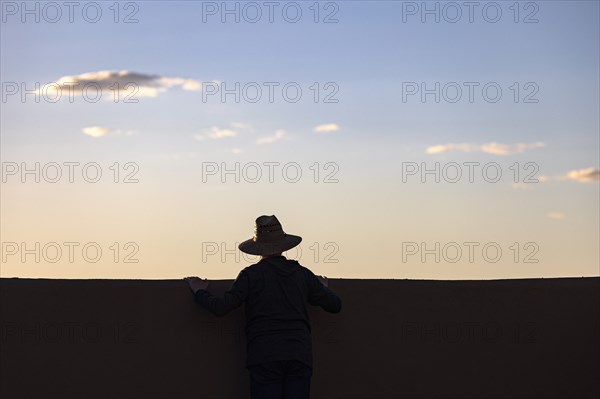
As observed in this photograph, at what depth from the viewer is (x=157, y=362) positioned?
7.06m

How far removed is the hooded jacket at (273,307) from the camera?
20.6 ft

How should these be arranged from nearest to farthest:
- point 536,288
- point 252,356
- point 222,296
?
point 252,356, point 222,296, point 536,288

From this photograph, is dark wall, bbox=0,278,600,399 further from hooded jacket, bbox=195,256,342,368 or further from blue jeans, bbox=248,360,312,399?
blue jeans, bbox=248,360,312,399

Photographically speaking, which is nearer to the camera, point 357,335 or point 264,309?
point 264,309

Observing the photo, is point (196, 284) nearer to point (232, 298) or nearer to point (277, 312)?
point (232, 298)

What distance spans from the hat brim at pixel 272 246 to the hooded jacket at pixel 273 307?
5 cm

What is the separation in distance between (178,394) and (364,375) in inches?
51.1

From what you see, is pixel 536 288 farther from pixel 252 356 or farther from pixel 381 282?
pixel 252 356

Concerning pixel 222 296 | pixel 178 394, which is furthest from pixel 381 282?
pixel 178 394

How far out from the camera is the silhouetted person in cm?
629

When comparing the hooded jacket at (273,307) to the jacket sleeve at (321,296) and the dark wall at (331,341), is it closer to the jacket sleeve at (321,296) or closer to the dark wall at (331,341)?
the jacket sleeve at (321,296)

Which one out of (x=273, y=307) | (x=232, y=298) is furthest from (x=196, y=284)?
(x=273, y=307)

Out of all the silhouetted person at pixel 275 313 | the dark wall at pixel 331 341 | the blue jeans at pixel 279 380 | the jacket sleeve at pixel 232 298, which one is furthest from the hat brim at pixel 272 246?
the blue jeans at pixel 279 380

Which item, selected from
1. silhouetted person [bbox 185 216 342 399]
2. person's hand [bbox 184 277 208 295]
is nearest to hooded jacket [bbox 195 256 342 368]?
silhouetted person [bbox 185 216 342 399]
